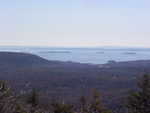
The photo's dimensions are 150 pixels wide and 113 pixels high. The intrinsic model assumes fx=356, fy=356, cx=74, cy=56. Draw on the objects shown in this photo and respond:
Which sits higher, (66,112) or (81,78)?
(66,112)

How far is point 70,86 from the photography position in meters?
51.3

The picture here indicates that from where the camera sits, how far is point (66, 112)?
8.74m

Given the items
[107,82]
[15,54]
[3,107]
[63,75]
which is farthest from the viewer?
[15,54]

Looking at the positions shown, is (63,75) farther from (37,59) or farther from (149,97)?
(149,97)

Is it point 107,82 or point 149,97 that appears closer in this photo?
point 149,97

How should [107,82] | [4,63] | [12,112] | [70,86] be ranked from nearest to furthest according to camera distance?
[12,112] < [70,86] < [107,82] < [4,63]

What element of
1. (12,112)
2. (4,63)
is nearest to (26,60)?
(4,63)

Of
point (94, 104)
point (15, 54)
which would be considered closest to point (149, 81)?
point (94, 104)

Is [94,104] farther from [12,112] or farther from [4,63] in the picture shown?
[4,63]

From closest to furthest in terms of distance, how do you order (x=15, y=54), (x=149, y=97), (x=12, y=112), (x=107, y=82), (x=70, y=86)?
(x=12, y=112), (x=149, y=97), (x=70, y=86), (x=107, y=82), (x=15, y=54)

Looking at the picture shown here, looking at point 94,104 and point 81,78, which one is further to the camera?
point 81,78

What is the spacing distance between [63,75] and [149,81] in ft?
155

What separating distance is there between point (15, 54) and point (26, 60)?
2.87m

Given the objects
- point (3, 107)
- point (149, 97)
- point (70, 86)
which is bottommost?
point (70, 86)
